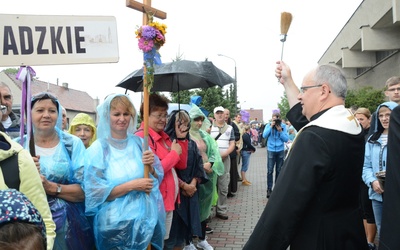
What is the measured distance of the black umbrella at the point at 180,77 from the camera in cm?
453

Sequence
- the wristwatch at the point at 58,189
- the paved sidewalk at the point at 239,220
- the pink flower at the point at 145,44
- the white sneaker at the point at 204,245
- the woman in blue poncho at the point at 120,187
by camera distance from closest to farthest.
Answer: the wristwatch at the point at 58,189 < the woman in blue poncho at the point at 120,187 < the pink flower at the point at 145,44 < the white sneaker at the point at 204,245 < the paved sidewalk at the point at 239,220

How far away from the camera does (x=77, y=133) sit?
179 inches

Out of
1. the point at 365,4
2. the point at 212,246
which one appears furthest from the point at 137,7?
the point at 365,4

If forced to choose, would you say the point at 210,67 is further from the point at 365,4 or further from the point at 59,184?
the point at 365,4

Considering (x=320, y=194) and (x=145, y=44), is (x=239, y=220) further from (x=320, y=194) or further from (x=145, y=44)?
(x=320, y=194)

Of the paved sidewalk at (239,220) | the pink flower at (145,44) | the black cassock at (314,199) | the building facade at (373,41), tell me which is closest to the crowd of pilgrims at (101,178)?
the pink flower at (145,44)

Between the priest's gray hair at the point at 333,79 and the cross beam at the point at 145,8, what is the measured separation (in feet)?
5.08

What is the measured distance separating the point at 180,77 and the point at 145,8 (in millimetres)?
2163

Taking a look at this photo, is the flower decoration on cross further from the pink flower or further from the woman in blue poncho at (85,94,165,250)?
the woman in blue poncho at (85,94,165,250)

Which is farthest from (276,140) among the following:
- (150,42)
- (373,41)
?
(373,41)

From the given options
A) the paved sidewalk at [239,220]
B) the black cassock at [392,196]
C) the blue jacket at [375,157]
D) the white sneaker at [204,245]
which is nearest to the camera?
the black cassock at [392,196]

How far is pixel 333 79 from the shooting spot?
2236 millimetres

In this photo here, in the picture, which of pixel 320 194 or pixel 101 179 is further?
pixel 101 179

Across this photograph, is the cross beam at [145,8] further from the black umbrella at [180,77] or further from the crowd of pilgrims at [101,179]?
the black umbrella at [180,77]
